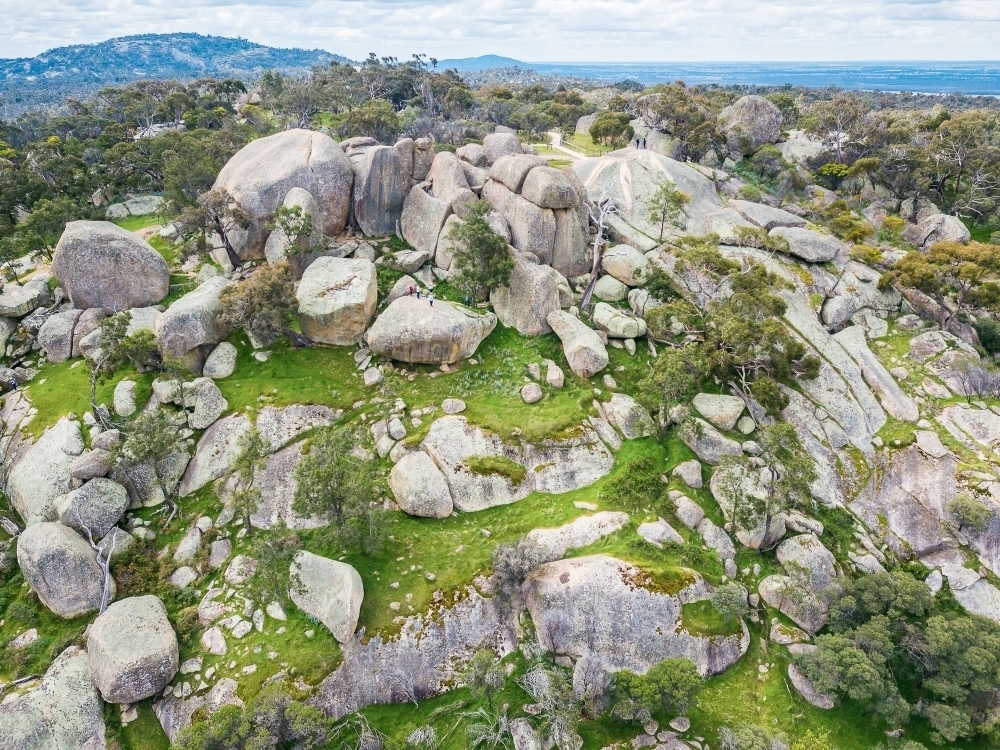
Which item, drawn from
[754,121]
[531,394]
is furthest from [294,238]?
[754,121]

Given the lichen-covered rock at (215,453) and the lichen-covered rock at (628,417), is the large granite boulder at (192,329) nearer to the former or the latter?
the lichen-covered rock at (215,453)

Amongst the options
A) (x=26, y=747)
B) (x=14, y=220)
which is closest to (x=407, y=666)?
(x=26, y=747)

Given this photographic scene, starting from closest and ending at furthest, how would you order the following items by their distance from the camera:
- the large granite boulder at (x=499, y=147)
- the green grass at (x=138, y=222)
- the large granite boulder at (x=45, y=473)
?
1. the large granite boulder at (x=45, y=473)
2. the green grass at (x=138, y=222)
3. the large granite boulder at (x=499, y=147)

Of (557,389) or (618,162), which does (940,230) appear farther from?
(557,389)

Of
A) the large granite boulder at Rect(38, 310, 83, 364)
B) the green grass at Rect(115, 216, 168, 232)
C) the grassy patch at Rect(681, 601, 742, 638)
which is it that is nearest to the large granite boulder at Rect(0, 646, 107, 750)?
the large granite boulder at Rect(38, 310, 83, 364)

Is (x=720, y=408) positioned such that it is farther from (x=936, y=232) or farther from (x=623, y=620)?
(x=936, y=232)

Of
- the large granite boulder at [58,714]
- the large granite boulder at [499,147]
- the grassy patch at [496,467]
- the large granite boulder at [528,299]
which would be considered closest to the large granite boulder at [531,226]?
the large granite boulder at [528,299]
